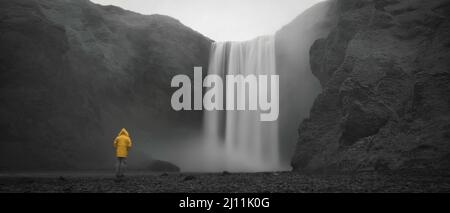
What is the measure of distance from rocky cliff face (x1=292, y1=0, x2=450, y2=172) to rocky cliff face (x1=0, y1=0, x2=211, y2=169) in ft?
67.6

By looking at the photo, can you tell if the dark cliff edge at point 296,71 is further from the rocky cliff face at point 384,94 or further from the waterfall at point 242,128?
the rocky cliff face at point 384,94

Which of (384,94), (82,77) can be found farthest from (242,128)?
(384,94)

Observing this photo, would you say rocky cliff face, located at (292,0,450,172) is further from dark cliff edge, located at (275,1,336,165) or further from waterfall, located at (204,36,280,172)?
waterfall, located at (204,36,280,172)

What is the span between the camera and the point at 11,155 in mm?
31562

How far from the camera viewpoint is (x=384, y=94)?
24547 millimetres

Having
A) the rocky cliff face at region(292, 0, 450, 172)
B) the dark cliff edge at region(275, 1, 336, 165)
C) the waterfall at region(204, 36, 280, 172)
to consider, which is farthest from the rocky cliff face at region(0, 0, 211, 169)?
the rocky cliff face at region(292, 0, 450, 172)

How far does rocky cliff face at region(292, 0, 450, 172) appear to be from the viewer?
2088cm

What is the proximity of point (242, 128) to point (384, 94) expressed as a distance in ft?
→ 81.2

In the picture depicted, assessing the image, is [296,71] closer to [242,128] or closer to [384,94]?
[242,128]

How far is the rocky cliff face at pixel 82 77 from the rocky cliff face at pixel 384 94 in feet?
67.6

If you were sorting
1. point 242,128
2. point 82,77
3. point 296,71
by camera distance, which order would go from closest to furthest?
point 82,77 < point 296,71 < point 242,128

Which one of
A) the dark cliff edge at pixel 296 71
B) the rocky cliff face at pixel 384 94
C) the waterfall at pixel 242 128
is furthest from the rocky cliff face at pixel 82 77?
the rocky cliff face at pixel 384 94
